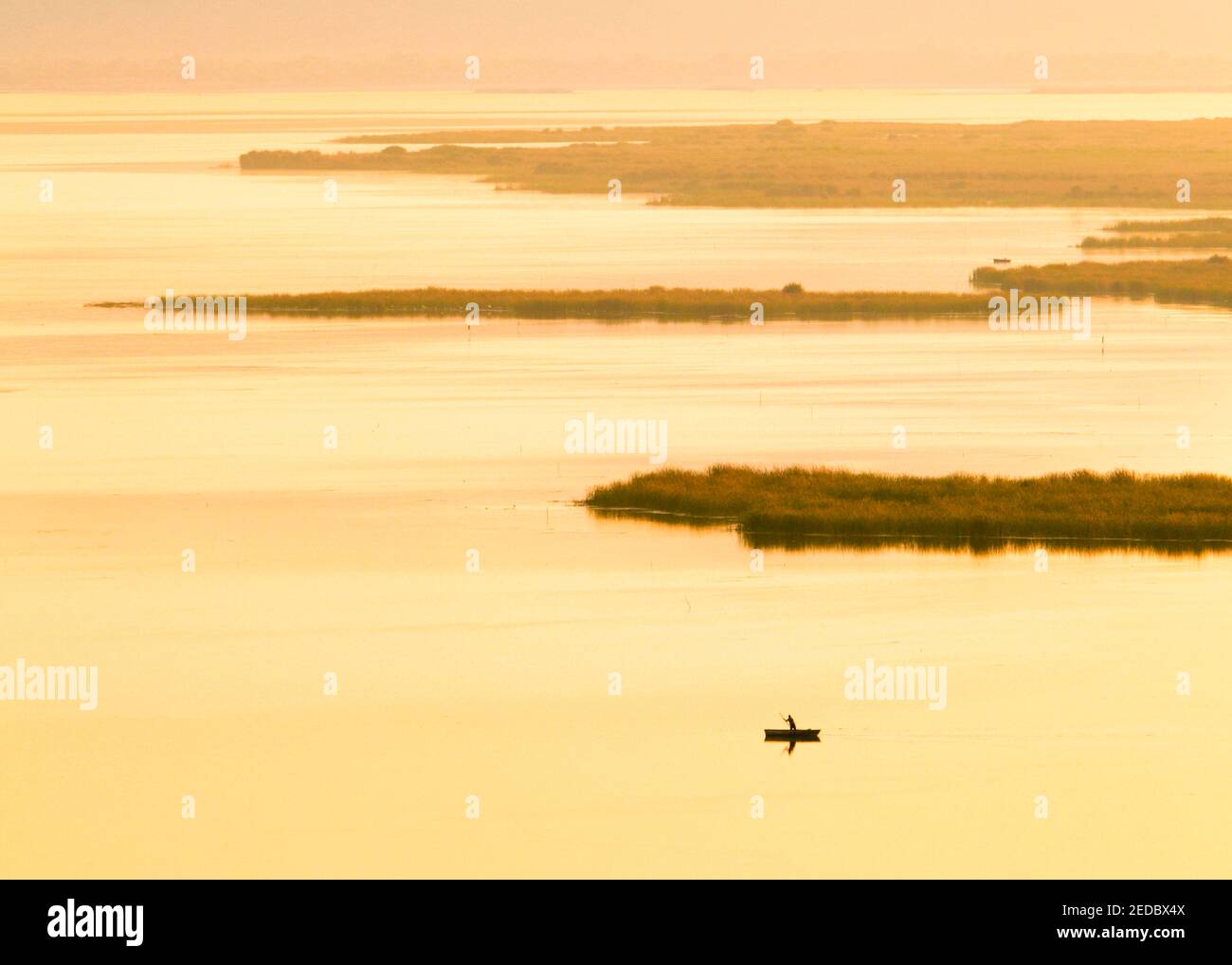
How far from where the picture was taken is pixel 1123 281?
281 feet

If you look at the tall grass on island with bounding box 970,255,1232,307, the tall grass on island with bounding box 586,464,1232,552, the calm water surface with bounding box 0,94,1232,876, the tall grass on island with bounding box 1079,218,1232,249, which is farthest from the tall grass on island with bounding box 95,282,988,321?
the tall grass on island with bounding box 586,464,1232,552

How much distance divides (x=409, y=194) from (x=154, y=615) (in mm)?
114963

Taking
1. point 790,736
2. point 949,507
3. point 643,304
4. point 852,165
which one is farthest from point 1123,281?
point 852,165

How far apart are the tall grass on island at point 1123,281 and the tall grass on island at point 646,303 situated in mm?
3792

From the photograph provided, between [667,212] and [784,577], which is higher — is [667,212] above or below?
above

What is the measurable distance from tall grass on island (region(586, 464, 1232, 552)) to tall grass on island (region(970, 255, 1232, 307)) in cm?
3981

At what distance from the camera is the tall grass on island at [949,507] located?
4188 centimetres

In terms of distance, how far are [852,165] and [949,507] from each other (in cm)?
11555

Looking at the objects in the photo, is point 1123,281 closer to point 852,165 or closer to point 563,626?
point 563,626

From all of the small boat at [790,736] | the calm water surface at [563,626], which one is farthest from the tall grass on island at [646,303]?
the small boat at [790,736]
